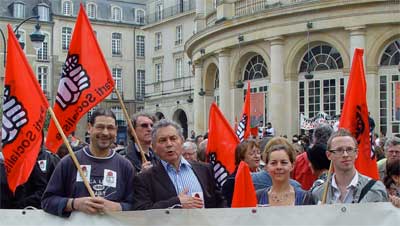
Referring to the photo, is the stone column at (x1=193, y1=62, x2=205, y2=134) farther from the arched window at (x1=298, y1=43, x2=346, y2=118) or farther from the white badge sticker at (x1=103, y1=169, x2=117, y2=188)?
the white badge sticker at (x1=103, y1=169, x2=117, y2=188)

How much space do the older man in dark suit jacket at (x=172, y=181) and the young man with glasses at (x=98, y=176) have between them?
5.4 inches

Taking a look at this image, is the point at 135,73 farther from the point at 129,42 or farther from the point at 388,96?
the point at 388,96

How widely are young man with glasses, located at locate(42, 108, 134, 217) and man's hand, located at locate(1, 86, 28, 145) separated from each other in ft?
1.94

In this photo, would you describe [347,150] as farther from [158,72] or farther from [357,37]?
[158,72]

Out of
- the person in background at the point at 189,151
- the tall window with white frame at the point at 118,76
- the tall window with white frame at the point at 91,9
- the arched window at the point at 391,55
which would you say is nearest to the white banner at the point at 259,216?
the person in background at the point at 189,151

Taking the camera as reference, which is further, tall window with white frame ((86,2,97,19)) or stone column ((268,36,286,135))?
tall window with white frame ((86,2,97,19))

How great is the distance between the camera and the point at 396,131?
1141 inches

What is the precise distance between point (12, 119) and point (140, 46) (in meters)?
70.6

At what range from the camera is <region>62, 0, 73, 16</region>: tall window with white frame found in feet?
246

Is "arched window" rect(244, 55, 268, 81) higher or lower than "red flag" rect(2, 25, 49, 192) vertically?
higher

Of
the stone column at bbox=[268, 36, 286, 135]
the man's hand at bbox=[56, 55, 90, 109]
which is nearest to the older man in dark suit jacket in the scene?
the man's hand at bbox=[56, 55, 90, 109]

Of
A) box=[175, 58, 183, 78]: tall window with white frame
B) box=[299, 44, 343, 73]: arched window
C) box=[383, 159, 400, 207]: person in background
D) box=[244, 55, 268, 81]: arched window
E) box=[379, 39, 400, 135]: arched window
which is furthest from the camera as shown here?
box=[175, 58, 183, 78]: tall window with white frame

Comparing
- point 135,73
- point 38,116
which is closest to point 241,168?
point 38,116

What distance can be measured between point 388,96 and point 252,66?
7.11 meters
